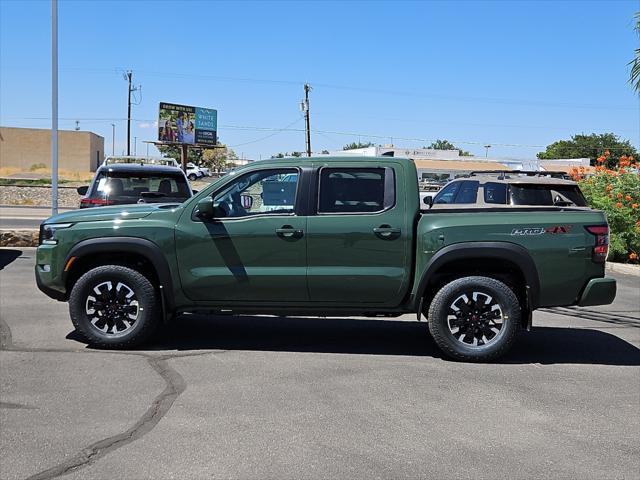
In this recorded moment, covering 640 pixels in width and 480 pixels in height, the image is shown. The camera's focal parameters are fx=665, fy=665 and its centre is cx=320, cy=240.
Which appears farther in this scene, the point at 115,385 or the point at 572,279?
the point at 572,279

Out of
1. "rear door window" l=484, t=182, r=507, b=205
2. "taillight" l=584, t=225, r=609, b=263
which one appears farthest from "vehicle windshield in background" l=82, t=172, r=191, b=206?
"taillight" l=584, t=225, r=609, b=263

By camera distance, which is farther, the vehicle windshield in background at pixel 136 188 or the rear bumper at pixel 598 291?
the vehicle windshield in background at pixel 136 188

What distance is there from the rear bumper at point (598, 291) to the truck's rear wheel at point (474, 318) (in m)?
0.66

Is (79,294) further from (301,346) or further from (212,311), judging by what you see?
(301,346)

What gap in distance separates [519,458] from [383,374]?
6.24 ft

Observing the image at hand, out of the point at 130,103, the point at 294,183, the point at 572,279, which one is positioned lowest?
the point at 572,279

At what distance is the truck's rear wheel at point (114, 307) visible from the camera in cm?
654

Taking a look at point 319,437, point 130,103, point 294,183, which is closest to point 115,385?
point 319,437

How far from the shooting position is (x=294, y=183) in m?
6.56

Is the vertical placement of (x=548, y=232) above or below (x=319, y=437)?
above

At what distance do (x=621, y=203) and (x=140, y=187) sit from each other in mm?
9760

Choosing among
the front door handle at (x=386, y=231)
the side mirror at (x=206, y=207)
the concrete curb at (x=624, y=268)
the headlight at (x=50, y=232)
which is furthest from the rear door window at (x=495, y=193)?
the headlight at (x=50, y=232)

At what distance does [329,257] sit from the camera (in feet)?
21.0

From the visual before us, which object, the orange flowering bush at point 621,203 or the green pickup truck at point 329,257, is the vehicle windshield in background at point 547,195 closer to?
Answer: the orange flowering bush at point 621,203
